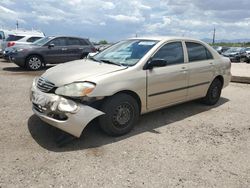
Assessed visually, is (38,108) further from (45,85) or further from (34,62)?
(34,62)

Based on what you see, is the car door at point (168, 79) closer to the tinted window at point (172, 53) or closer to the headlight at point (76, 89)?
the tinted window at point (172, 53)

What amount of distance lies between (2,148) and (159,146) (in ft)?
7.32

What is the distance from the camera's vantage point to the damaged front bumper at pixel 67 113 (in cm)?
379

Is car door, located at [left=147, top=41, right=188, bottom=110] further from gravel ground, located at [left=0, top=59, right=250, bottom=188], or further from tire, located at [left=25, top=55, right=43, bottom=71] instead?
tire, located at [left=25, top=55, right=43, bottom=71]

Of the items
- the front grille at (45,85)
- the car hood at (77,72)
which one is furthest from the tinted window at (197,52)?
the front grille at (45,85)

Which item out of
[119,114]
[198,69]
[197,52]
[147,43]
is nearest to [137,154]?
[119,114]

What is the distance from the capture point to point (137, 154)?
3779 mm

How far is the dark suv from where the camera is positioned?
37.3 feet

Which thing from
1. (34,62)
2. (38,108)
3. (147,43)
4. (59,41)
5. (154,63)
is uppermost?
(59,41)

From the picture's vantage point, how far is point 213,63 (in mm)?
6066

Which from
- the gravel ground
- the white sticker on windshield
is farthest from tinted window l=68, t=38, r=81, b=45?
the white sticker on windshield

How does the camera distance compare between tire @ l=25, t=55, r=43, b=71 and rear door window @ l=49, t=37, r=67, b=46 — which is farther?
rear door window @ l=49, t=37, r=67, b=46

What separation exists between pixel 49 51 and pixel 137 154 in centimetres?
912

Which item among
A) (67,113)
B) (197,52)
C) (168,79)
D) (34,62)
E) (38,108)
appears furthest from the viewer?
(34,62)
